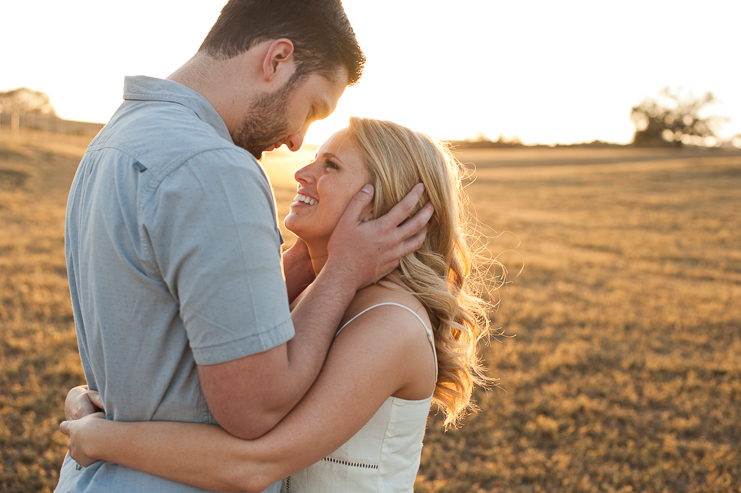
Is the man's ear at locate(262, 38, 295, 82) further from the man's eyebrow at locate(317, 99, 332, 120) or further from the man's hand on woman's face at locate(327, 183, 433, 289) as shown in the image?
the man's hand on woman's face at locate(327, 183, 433, 289)

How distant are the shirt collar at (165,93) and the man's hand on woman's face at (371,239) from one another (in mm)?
604

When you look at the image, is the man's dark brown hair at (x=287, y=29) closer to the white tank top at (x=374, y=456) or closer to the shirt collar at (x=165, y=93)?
the shirt collar at (x=165, y=93)

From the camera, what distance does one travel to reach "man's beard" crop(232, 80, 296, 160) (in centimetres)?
180

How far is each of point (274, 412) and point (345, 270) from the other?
57 cm

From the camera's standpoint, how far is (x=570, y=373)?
6.34 m

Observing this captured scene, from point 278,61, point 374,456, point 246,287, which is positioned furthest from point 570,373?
point 246,287

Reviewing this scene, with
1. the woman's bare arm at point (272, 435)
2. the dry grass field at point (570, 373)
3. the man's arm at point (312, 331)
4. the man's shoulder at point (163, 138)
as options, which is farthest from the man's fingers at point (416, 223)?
the dry grass field at point (570, 373)

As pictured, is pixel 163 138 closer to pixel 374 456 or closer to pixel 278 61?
pixel 278 61

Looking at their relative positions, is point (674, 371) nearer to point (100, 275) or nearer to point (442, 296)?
point (442, 296)

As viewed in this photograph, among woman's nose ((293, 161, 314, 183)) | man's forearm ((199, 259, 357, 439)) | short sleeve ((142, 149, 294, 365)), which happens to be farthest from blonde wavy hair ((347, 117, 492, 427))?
short sleeve ((142, 149, 294, 365))

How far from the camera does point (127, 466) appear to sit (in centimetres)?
145

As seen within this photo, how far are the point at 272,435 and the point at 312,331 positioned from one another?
30 cm

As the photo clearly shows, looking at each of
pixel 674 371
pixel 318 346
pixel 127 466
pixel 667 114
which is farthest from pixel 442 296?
pixel 667 114

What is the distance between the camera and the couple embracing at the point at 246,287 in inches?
48.6
